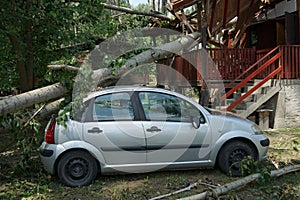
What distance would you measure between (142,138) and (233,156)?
1648 millimetres

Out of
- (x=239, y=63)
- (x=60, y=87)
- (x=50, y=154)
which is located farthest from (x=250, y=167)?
(x=239, y=63)

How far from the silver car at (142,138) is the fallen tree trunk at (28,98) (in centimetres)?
49

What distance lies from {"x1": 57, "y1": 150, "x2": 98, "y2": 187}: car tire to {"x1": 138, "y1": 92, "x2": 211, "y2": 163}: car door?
37.6 inches

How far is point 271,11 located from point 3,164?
12.3 meters

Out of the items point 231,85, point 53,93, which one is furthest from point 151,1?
point 53,93

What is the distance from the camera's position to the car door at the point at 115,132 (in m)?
5.36

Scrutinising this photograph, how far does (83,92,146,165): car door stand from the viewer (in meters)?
5.36

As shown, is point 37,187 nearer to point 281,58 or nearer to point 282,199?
point 282,199

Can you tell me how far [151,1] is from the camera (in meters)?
17.1

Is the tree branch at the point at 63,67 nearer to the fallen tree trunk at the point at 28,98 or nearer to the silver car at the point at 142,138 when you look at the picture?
the fallen tree trunk at the point at 28,98

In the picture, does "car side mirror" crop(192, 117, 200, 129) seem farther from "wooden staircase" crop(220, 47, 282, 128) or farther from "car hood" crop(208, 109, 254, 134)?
"wooden staircase" crop(220, 47, 282, 128)

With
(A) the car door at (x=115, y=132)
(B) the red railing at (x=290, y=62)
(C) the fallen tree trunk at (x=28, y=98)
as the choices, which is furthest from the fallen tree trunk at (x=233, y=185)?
(B) the red railing at (x=290, y=62)

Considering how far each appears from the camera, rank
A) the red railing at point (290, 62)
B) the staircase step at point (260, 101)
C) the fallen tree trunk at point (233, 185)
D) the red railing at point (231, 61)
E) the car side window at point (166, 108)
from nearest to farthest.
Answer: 1. the fallen tree trunk at point (233, 185)
2. the car side window at point (166, 108)
3. the staircase step at point (260, 101)
4. the red railing at point (290, 62)
5. the red railing at point (231, 61)

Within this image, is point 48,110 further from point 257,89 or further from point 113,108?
point 257,89
